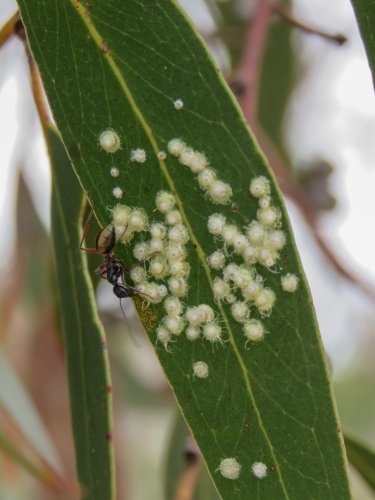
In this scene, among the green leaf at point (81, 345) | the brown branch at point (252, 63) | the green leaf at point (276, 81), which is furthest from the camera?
the green leaf at point (276, 81)

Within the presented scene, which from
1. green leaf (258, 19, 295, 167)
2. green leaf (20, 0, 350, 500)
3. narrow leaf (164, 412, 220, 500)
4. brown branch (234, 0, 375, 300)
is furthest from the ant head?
green leaf (258, 19, 295, 167)

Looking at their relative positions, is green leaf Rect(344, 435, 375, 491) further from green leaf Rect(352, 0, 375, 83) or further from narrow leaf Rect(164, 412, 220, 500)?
green leaf Rect(352, 0, 375, 83)

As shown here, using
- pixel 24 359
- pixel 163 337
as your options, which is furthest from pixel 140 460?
pixel 163 337

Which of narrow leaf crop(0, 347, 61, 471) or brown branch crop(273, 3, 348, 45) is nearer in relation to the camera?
narrow leaf crop(0, 347, 61, 471)

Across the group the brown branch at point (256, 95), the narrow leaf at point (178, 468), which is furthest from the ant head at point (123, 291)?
the narrow leaf at point (178, 468)

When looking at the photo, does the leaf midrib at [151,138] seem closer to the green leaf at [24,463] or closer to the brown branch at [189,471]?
the green leaf at [24,463]

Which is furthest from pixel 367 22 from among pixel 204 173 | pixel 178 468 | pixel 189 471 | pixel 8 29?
pixel 178 468
